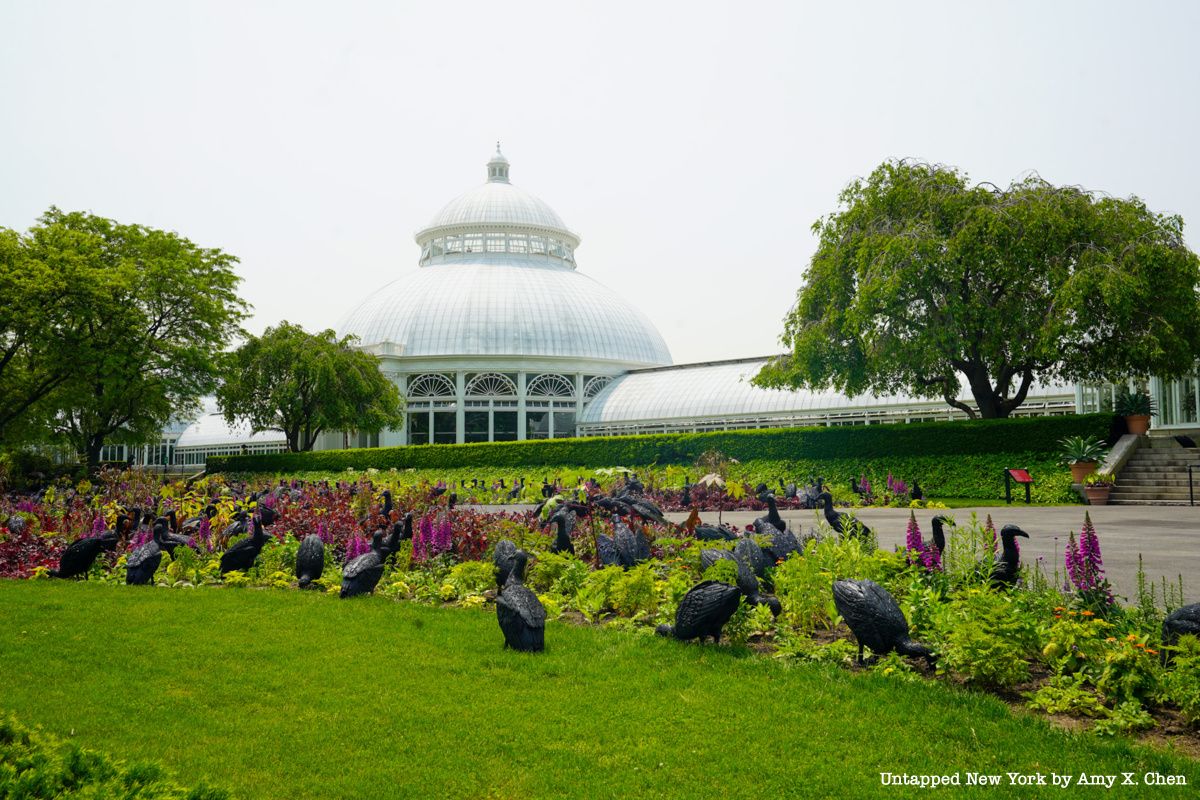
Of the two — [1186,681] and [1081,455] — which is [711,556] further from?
[1081,455]

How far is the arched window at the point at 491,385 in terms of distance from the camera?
48.8m

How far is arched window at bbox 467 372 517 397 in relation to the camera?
48.8 m

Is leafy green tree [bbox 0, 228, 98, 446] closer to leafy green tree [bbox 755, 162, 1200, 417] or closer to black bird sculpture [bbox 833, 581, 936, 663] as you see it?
leafy green tree [bbox 755, 162, 1200, 417]

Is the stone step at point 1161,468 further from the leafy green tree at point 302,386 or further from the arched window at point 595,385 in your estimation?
the arched window at point 595,385

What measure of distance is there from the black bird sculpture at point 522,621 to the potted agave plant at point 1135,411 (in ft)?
66.2

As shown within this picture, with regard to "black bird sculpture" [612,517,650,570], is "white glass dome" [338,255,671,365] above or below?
above

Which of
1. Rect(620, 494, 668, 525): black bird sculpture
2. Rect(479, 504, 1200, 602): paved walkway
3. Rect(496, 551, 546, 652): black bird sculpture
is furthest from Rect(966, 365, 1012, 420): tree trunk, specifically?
Rect(496, 551, 546, 652): black bird sculpture

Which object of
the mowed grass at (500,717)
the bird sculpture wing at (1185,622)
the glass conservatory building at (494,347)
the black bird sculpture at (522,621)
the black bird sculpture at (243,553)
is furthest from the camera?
the glass conservatory building at (494,347)

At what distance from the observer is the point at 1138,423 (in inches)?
840

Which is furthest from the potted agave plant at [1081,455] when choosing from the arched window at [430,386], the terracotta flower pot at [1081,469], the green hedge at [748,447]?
the arched window at [430,386]

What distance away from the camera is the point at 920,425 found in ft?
74.3

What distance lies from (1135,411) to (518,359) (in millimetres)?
31705

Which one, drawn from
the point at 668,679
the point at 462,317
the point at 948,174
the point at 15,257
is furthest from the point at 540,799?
the point at 462,317

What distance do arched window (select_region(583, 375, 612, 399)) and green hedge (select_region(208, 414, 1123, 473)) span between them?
1637cm
